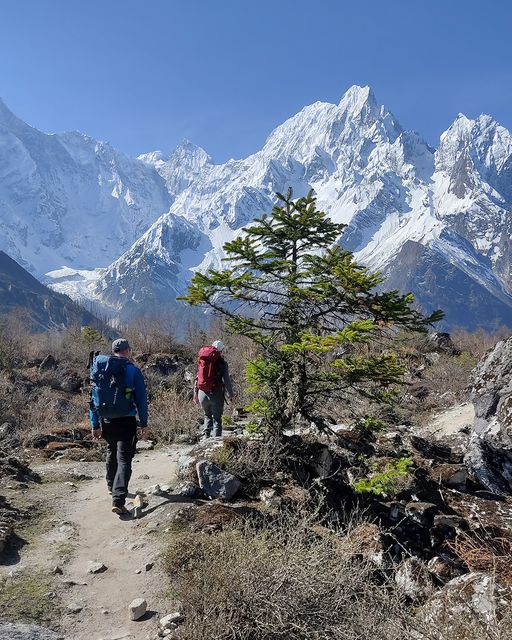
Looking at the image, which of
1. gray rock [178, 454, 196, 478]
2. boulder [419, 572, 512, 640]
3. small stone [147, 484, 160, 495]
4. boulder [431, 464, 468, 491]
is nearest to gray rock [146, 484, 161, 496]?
small stone [147, 484, 160, 495]

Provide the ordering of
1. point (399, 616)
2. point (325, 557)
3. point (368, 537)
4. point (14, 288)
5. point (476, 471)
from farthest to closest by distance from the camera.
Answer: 1. point (14, 288)
2. point (476, 471)
3. point (368, 537)
4. point (325, 557)
5. point (399, 616)

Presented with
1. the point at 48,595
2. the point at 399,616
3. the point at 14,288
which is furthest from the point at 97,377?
the point at 14,288

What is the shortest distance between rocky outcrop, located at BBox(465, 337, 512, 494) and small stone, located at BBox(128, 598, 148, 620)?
247 inches

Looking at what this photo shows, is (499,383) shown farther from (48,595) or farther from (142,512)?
(48,595)

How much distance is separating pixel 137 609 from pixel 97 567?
3.02 feet

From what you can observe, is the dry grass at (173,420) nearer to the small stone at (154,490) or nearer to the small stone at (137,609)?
the small stone at (154,490)

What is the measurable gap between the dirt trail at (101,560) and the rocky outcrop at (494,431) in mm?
5116

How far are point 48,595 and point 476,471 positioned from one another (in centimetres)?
697

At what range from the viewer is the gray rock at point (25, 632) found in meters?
3.55

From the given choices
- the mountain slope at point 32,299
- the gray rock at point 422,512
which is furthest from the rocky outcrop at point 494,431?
the mountain slope at point 32,299

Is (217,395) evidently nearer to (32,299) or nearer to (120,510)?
(120,510)

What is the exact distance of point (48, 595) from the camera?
430cm

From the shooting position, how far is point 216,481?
6.45m

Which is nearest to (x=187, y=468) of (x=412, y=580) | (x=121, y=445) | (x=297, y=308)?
(x=121, y=445)
